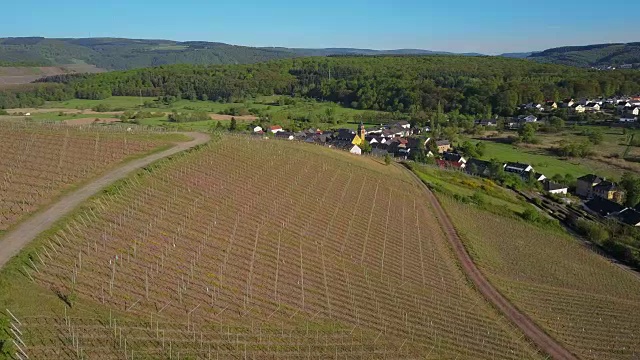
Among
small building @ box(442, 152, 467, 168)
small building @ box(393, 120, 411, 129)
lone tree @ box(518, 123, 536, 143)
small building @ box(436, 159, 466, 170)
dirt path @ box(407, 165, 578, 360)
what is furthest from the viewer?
small building @ box(393, 120, 411, 129)

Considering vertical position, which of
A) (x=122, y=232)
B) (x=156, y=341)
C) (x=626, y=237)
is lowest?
(x=626, y=237)

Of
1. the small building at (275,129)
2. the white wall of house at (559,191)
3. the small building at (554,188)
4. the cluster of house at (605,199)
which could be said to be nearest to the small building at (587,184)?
the cluster of house at (605,199)

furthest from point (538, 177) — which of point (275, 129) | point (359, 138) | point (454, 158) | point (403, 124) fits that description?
point (275, 129)

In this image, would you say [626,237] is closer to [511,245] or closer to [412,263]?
[511,245]

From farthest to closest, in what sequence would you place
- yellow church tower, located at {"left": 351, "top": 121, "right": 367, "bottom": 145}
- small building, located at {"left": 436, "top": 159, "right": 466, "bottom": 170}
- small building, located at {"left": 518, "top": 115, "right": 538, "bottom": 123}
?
small building, located at {"left": 518, "top": 115, "right": 538, "bottom": 123}, yellow church tower, located at {"left": 351, "top": 121, "right": 367, "bottom": 145}, small building, located at {"left": 436, "top": 159, "right": 466, "bottom": 170}

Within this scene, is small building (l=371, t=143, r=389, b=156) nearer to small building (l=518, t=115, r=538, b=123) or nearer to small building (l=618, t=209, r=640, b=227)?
small building (l=618, t=209, r=640, b=227)

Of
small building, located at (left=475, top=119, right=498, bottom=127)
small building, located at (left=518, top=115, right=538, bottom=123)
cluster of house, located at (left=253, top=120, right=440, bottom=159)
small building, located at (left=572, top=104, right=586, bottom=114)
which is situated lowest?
cluster of house, located at (left=253, top=120, right=440, bottom=159)

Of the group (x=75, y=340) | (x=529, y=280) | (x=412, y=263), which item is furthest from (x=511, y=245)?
(x=75, y=340)

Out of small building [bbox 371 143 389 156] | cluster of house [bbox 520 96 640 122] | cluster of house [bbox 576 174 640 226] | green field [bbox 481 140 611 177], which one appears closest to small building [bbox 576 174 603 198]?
cluster of house [bbox 576 174 640 226]
